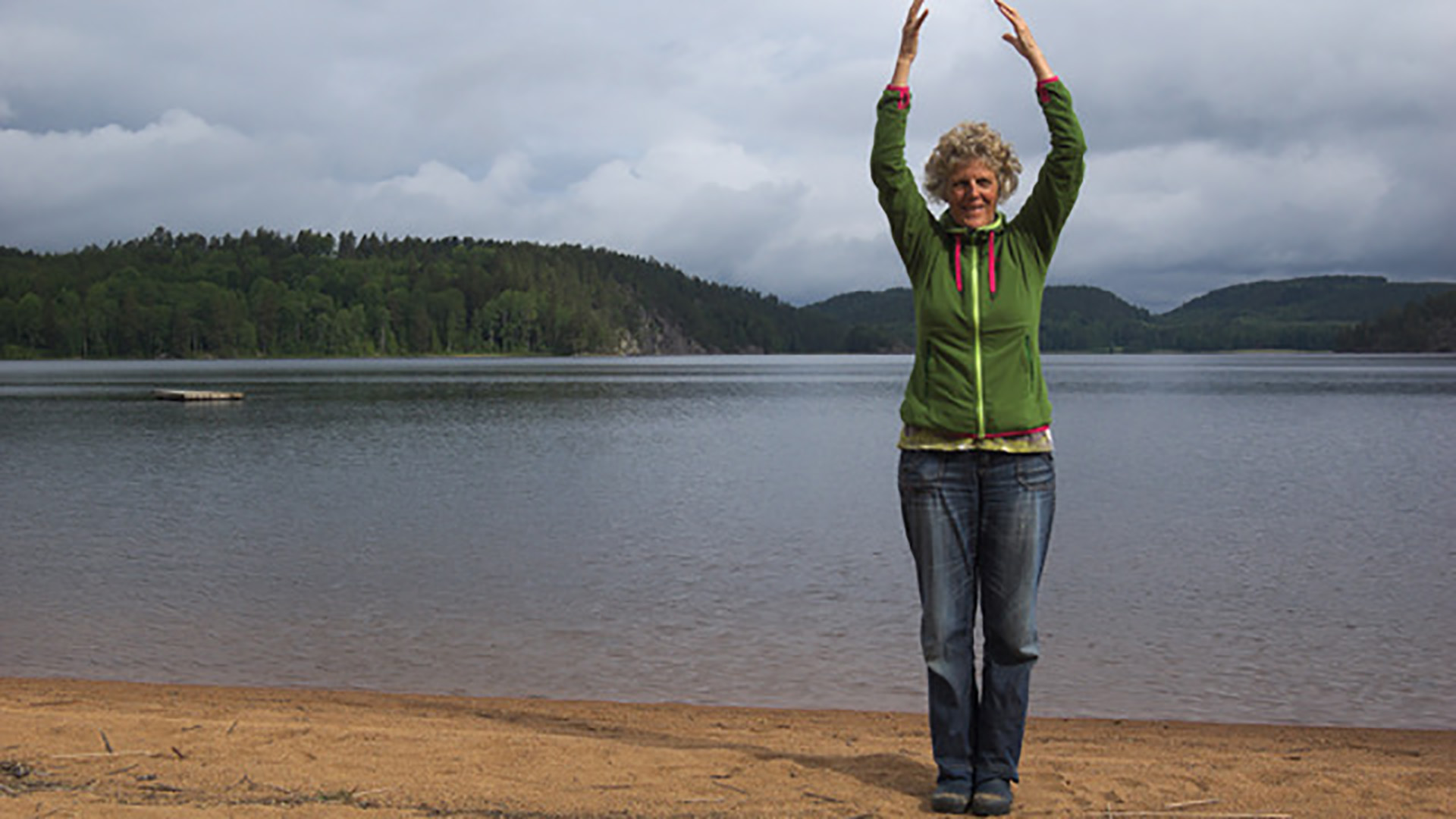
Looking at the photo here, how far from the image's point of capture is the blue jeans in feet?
17.0

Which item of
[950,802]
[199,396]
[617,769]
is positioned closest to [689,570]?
→ [617,769]

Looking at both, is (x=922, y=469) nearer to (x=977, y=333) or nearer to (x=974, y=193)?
(x=977, y=333)

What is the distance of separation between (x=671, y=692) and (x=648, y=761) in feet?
11.9

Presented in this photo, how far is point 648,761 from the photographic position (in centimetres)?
638

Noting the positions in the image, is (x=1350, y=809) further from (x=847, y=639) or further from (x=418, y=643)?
(x=418, y=643)

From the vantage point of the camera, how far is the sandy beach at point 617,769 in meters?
5.45

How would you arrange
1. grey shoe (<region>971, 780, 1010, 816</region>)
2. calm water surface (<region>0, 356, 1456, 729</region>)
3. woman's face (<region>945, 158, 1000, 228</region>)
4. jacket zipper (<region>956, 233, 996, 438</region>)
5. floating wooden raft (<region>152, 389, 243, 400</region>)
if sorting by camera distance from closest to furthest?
jacket zipper (<region>956, 233, 996, 438</region>), woman's face (<region>945, 158, 1000, 228</region>), grey shoe (<region>971, 780, 1010, 816</region>), calm water surface (<region>0, 356, 1456, 729</region>), floating wooden raft (<region>152, 389, 243, 400</region>)

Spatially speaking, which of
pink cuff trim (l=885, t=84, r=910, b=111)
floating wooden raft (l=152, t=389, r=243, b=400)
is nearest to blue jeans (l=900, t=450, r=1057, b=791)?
pink cuff trim (l=885, t=84, r=910, b=111)

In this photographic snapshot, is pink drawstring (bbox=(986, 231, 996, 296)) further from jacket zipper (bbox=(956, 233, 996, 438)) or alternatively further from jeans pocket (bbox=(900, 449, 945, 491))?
jeans pocket (bbox=(900, 449, 945, 491))

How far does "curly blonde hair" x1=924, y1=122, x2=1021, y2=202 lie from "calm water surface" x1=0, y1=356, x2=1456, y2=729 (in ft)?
17.2

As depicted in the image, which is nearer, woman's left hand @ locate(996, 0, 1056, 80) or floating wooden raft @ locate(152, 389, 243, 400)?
woman's left hand @ locate(996, 0, 1056, 80)

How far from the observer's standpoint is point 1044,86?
5250 millimetres

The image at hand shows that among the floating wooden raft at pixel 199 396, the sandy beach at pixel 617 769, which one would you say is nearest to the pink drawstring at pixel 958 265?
the sandy beach at pixel 617 769

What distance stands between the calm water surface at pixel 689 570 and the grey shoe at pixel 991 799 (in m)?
4.09
